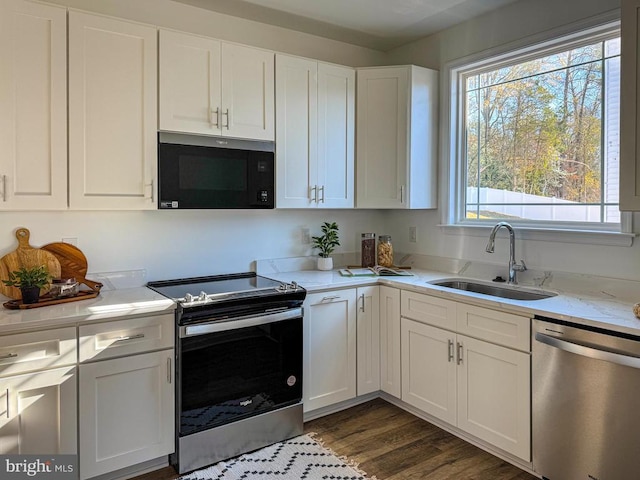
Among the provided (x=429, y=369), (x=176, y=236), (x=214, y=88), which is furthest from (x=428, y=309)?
(x=214, y=88)

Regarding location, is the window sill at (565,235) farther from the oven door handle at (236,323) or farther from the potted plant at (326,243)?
the oven door handle at (236,323)

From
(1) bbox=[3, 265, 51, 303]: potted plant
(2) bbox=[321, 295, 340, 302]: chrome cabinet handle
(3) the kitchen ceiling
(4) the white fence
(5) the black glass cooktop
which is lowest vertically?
(2) bbox=[321, 295, 340, 302]: chrome cabinet handle

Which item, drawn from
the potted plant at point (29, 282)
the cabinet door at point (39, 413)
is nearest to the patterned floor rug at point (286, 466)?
the cabinet door at point (39, 413)

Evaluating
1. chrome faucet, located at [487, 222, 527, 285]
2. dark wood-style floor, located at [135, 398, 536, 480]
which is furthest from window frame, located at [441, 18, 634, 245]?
dark wood-style floor, located at [135, 398, 536, 480]

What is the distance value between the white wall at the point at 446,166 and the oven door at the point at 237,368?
1319 mm

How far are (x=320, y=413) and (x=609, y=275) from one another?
6.05ft

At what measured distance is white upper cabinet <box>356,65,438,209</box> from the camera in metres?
3.22

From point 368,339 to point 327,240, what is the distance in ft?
2.62

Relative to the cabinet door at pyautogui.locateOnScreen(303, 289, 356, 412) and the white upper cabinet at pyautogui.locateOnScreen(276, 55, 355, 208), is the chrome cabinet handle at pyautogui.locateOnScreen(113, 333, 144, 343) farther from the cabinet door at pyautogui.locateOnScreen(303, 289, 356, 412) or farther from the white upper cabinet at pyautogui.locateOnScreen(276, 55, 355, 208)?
the white upper cabinet at pyautogui.locateOnScreen(276, 55, 355, 208)

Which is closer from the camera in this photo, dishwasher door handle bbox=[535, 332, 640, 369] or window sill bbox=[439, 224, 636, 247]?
dishwasher door handle bbox=[535, 332, 640, 369]

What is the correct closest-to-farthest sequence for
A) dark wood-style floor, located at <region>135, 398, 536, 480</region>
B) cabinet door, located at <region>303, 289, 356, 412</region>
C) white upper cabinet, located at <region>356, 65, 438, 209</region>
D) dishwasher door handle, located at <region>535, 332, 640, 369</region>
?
dishwasher door handle, located at <region>535, 332, 640, 369</region>
dark wood-style floor, located at <region>135, 398, 536, 480</region>
cabinet door, located at <region>303, 289, 356, 412</region>
white upper cabinet, located at <region>356, 65, 438, 209</region>

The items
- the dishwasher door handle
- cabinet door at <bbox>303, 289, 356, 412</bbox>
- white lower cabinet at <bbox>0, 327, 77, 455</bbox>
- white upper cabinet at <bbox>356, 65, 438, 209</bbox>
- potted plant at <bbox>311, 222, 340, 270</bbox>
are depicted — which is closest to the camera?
the dishwasher door handle

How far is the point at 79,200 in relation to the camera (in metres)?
2.29

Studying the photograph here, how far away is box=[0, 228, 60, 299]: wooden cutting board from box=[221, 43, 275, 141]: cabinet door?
1.16 m
